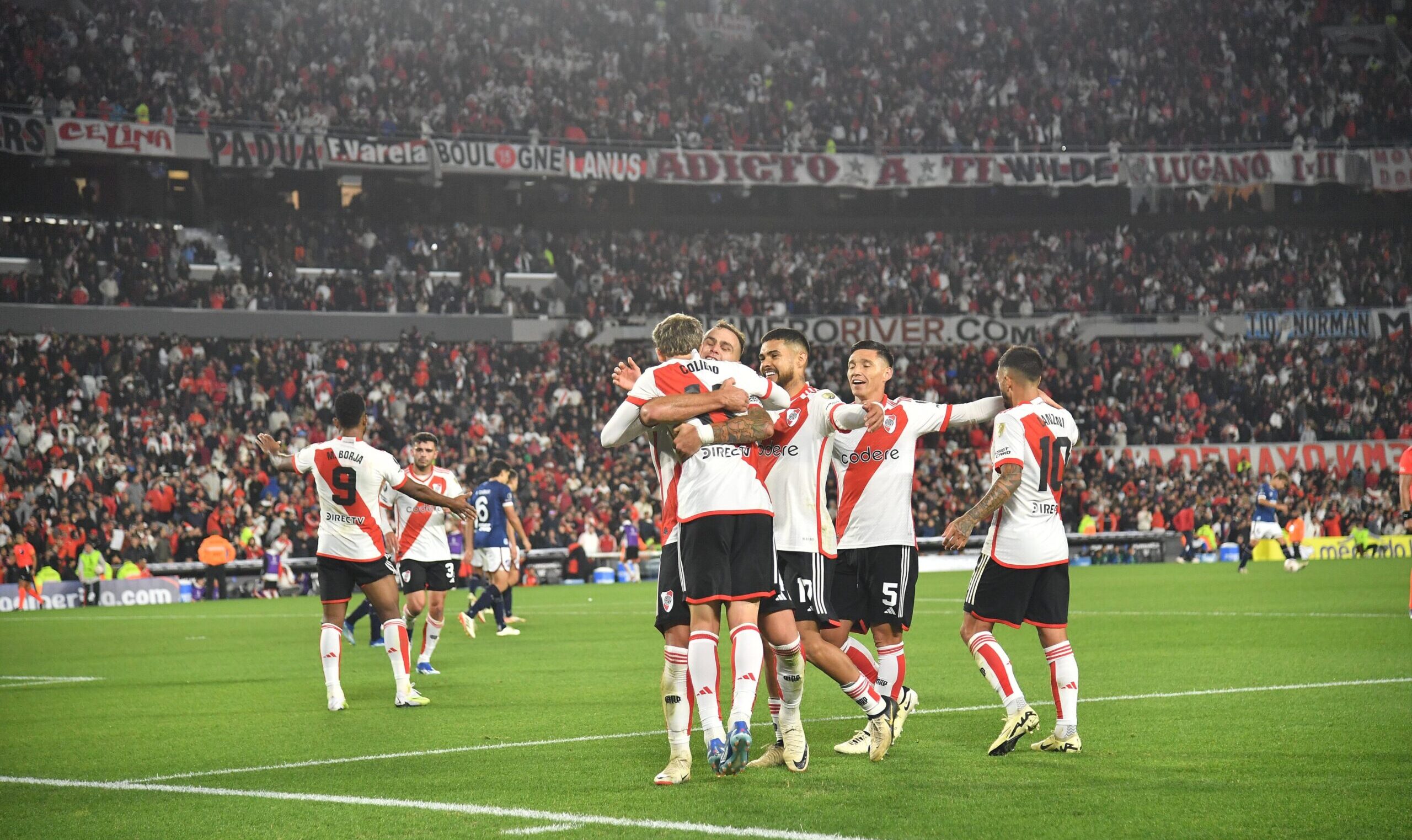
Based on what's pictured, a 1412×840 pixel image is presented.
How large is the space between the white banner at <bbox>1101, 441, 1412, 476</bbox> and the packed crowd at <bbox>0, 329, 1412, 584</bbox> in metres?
0.57

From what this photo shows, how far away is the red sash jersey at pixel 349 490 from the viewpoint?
12.1 m

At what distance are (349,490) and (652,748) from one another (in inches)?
168

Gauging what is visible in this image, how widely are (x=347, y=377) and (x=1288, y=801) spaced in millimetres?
35772

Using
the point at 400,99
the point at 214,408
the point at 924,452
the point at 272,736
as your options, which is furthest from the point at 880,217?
the point at 272,736

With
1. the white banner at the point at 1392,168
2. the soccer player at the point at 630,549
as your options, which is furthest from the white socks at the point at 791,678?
the white banner at the point at 1392,168

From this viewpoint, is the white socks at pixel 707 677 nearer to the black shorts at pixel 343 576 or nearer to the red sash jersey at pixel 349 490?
the red sash jersey at pixel 349 490

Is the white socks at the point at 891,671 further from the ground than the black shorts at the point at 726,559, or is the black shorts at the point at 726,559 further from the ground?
the black shorts at the point at 726,559

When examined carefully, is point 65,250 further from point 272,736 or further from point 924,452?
point 272,736

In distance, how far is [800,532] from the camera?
334 inches

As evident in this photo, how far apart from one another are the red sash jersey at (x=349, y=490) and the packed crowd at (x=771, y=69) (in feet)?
108

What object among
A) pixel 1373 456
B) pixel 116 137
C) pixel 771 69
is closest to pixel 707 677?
pixel 116 137

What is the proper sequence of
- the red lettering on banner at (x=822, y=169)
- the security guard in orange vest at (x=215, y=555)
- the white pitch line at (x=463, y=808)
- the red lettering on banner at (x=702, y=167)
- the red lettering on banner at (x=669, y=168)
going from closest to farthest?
the white pitch line at (x=463, y=808), the security guard in orange vest at (x=215, y=555), the red lettering on banner at (x=669, y=168), the red lettering on banner at (x=702, y=167), the red lettering on banner at (x=822, y=169)

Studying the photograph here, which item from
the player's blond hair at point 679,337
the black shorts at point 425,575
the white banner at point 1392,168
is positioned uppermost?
the white banner at point 1392,168

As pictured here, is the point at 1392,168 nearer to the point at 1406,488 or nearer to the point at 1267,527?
the point at 1267,527
